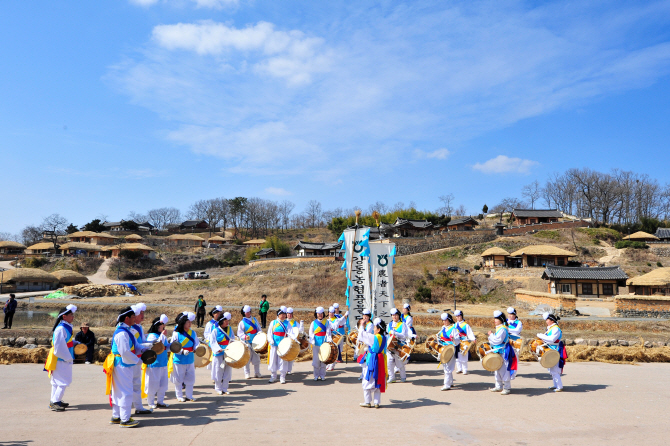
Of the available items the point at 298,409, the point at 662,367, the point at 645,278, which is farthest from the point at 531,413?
the point at 645,278

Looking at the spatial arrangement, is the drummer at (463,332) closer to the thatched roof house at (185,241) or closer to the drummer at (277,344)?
the drummer at (277,344)

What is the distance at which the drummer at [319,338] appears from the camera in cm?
987

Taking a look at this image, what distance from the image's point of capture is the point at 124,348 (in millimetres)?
6324

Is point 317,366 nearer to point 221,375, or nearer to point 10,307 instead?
point 221,375

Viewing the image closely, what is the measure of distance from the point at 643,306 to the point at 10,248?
86.0 meters

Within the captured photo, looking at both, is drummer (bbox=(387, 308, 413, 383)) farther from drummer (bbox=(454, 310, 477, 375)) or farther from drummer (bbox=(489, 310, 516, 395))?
drummer (bbox=(489, 310, 516, 395))

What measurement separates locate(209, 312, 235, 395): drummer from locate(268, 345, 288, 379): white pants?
4.22 ft

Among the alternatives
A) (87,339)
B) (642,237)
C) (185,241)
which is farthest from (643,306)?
(185,241)

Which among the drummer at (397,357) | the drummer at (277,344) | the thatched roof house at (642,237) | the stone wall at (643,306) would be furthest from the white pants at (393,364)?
the thatched roof house at (642,237)

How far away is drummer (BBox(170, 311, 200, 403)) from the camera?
773cm

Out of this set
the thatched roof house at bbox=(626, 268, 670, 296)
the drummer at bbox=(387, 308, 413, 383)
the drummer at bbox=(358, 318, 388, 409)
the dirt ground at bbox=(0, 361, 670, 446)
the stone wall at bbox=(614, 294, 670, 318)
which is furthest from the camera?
the thatched roof house at bbox=(626, 268, 670, 296)

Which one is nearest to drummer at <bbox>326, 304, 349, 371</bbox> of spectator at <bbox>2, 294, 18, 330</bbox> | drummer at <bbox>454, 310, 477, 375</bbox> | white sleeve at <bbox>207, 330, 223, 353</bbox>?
drummer at <bbox>454, 310, 477, 375</bbox>

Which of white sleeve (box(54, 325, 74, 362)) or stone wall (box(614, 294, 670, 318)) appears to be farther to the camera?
stone wall (box(614, 294, 670, 318))

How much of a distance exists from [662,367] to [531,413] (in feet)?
24.1
